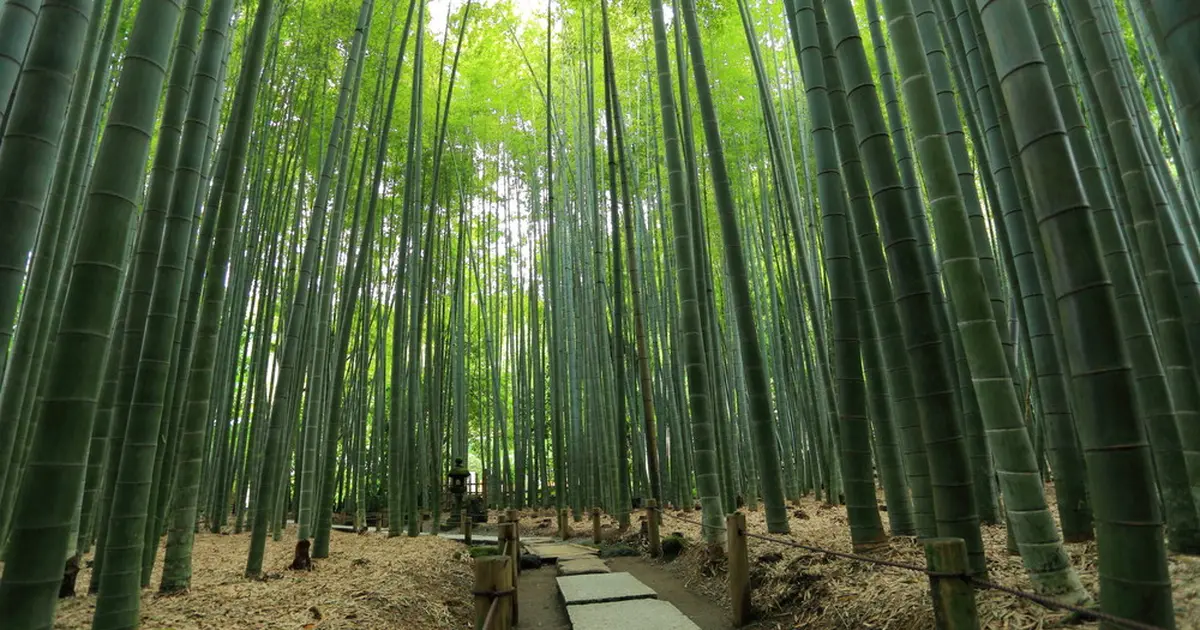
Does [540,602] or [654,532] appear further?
[654,532]

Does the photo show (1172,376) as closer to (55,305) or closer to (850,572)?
(850,572)

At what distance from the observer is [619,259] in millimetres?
4727

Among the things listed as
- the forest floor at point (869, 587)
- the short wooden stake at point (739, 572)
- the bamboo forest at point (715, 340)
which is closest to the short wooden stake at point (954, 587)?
the bamboo forest at point (715, 340)

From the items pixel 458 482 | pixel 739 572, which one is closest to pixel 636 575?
pixel 739 572

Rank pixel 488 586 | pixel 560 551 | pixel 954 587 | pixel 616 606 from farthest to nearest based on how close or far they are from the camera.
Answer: pixel 560 551, pixel 616 606, pixel 488 586, pixel 954 587

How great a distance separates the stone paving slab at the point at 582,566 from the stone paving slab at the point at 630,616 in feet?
2.98

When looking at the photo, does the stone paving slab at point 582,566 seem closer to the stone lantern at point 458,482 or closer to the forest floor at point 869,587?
the forest floor at point 869,587

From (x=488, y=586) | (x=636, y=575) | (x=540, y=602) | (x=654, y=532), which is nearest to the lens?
(x=488, y=586)

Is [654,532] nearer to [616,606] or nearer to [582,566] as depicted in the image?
[582,566]

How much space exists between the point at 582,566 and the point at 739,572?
1698 mm

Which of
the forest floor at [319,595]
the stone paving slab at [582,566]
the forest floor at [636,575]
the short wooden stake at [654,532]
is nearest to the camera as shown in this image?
the forest floor at [636,575]

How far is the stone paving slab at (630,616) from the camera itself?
2494mm

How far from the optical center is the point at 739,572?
248cm

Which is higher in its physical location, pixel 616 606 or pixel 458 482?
pixel 458 482
